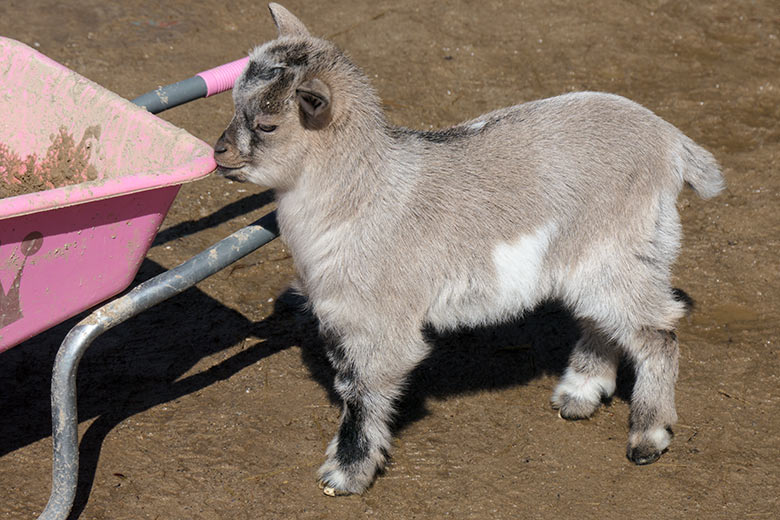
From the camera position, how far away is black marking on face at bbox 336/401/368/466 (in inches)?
135

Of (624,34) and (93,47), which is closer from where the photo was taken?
(93,47)

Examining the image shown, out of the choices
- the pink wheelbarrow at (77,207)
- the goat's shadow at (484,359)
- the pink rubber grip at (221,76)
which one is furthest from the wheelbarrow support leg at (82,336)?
the goat's shadow at (484,359)

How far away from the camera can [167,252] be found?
4734mm

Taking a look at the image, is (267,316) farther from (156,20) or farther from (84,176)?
(156,20)

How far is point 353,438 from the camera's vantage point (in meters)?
3.47

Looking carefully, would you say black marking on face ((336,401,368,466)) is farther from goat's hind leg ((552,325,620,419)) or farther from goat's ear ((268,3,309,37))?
goat's ear ((268,3,309,37))

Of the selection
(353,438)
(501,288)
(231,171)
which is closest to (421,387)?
(353,438)

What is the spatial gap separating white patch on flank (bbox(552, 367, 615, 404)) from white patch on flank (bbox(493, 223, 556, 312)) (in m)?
0.72

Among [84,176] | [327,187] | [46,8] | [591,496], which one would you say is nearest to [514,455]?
[591,496]

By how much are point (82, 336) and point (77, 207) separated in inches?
15.9

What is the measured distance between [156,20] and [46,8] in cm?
78

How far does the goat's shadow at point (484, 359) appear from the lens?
4.03 meters

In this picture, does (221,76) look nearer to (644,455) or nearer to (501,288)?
(501,288)

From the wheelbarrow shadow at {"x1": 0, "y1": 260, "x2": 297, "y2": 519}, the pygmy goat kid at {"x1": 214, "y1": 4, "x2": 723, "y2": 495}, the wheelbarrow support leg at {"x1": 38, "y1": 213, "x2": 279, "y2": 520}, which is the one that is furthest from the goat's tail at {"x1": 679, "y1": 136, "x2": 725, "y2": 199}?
the wheelbarrow shadow at {"x1": 0, "y1": 260, "x2": 297, "y2": 519}
